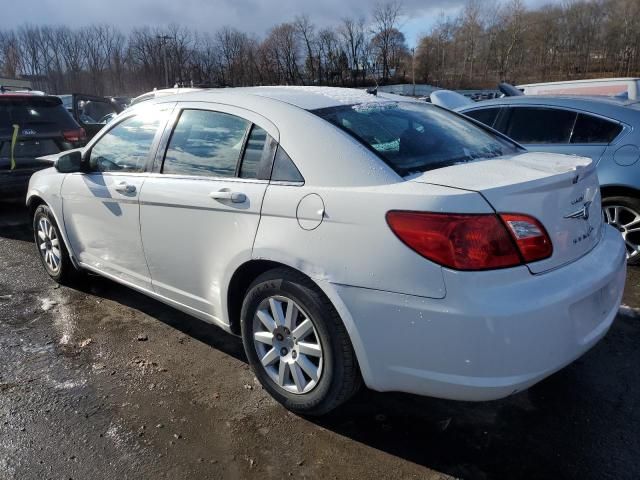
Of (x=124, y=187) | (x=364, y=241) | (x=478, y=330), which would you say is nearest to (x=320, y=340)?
(x=364, y=241)

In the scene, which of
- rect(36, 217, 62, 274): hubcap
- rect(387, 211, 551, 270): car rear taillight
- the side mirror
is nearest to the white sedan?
rect(387, 211, 551, 270): car rear taillight

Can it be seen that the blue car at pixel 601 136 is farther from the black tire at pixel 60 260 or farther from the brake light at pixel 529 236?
the black tire at pixel 60 260

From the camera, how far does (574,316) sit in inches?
→ 86.2

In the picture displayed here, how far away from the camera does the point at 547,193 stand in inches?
88.5

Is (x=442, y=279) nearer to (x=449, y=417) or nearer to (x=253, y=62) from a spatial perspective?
(x=449, y=417)

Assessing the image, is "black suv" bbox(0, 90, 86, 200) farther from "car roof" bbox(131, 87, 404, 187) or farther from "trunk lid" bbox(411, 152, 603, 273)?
"trunk lid" bbox(411, 152, 603, 273)

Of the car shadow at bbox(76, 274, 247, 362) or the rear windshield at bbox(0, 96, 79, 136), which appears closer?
the car shadow at bbox(76, 274, 247, 362)

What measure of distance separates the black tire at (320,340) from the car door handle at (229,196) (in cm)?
40

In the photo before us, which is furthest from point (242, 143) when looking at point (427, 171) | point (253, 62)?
point (253, 62)

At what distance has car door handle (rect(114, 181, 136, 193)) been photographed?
132 inches

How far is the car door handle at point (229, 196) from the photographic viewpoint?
8.84 feet

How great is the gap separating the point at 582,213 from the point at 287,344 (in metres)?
1.53

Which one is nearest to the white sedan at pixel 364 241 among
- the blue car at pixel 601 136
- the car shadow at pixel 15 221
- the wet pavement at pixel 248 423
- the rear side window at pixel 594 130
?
the wet pavement at pixel 248 423

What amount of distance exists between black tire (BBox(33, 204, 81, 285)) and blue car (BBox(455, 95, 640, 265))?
172 inches
